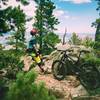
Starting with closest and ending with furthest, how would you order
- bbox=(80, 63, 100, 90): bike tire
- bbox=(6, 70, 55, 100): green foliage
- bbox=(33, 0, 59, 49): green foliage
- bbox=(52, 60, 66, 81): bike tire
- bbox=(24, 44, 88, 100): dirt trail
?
bbox=(6, 70, 55, 100): green foliage
bbox=(24, 44, 88, 100): dirt trail
bbox=(80, 63, 100, 90): bike tire
bbox=(52, 60, 66, 81): bike tire
bbox=(33, 0, 59, 49): green foliage

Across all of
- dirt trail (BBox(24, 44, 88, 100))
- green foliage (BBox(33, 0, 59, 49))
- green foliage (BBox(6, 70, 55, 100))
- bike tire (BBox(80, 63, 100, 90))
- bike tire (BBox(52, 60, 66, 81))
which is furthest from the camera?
green foliage (BBox(33, 0, 59, 49))

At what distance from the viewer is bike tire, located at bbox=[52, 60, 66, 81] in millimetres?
16359

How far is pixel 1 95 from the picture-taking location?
39.0 ft

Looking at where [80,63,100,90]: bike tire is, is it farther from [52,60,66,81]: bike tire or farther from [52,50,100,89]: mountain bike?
[52,60,66,81]: bike tire

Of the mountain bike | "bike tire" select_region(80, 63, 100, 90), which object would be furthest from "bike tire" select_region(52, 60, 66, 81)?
"bike tire" select_region(80, 63, 100, 90)

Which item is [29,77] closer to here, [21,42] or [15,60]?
[15,60]

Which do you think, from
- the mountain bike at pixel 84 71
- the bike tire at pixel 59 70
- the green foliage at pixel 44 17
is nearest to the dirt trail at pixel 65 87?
the bike tire at pixel 59 70

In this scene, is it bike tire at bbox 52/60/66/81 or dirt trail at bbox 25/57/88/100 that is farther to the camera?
bike tire at bbox 52/60/66/81

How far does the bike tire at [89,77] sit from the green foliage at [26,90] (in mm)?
8795

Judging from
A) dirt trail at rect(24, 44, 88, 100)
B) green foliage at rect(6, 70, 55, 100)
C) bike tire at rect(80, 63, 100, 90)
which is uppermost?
green foliage at rect(6, 70, 55, 100)

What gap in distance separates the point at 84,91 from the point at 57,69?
80.5 inches

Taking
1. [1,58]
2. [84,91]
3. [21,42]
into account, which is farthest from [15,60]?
[21,42]

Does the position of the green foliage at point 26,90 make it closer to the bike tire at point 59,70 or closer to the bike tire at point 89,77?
the bike tire at point 89,77

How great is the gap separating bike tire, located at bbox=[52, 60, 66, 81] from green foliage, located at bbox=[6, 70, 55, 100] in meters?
9.54
